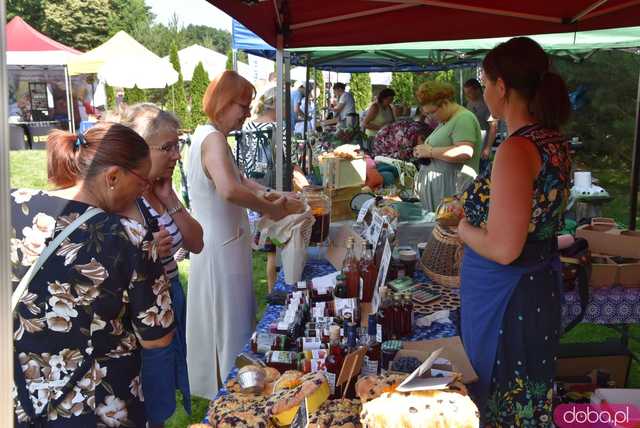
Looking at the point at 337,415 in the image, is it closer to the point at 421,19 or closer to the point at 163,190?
the point at 163,190

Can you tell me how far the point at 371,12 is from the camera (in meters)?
3.20

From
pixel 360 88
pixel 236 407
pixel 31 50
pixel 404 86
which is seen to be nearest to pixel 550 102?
pixel 236 407

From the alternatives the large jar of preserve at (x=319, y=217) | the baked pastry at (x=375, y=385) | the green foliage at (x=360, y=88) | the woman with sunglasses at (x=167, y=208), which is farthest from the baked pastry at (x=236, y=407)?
the green foliage at (x=360, y=88)

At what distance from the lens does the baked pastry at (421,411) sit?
45.0 inches

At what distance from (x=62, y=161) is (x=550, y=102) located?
1.38 meters

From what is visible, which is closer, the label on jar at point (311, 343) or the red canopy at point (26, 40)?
the label on jar at point (311, 343)


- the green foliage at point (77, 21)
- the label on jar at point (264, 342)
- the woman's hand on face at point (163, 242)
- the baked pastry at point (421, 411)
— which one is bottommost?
the label on jar at point (264, 342)

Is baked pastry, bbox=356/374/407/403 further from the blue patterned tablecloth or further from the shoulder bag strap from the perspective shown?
the blue patterned tablecloth

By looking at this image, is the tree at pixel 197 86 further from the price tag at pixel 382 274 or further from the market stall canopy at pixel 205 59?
the price tag at pixel 382 274

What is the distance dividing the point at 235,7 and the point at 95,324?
1650 millimetres

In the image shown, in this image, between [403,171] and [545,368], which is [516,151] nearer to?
[545,368]

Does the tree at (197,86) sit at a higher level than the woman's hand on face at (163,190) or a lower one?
higher

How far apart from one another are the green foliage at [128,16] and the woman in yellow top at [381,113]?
98.2ft

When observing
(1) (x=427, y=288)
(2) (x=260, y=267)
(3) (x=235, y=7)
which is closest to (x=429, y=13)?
(3) (x=235, y=7)
